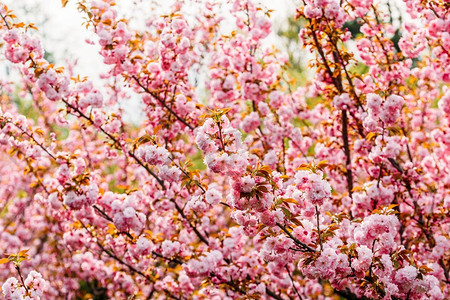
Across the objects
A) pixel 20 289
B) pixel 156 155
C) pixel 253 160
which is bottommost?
pixel 20 289

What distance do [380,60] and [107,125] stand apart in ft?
11.1

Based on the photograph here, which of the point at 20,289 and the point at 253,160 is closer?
the point at 20,289

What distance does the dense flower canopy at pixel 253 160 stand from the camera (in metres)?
2.69

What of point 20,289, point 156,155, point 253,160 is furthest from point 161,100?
point 20,289

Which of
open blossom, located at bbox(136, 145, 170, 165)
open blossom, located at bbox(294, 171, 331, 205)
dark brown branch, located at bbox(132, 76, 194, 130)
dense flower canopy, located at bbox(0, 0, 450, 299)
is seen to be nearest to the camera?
open blossom, located at bbox(294, 171, 331, 205)

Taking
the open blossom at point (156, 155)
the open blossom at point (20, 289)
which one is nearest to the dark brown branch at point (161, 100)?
the open blossom at point (156, 155)

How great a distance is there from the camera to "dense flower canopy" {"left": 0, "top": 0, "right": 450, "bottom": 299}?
106 inches

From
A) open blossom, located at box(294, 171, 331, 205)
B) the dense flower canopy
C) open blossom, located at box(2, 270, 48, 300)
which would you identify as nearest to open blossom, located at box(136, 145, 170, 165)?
the dense flower canopy

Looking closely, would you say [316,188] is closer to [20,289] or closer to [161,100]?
[20,289]

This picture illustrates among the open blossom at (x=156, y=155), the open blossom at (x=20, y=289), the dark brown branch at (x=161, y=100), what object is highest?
the dark brown branch at (x=161, y=100)

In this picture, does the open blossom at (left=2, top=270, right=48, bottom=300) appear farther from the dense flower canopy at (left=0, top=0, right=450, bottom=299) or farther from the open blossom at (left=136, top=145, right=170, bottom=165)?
the open blossom at (left=136, top=145, right=170, bottom=165)

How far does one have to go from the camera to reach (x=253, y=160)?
13.5 ft

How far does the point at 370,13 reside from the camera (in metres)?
5.43

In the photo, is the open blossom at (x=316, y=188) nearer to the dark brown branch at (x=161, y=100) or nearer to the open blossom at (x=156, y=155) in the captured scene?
the open blossom at (x=156, y=155)
